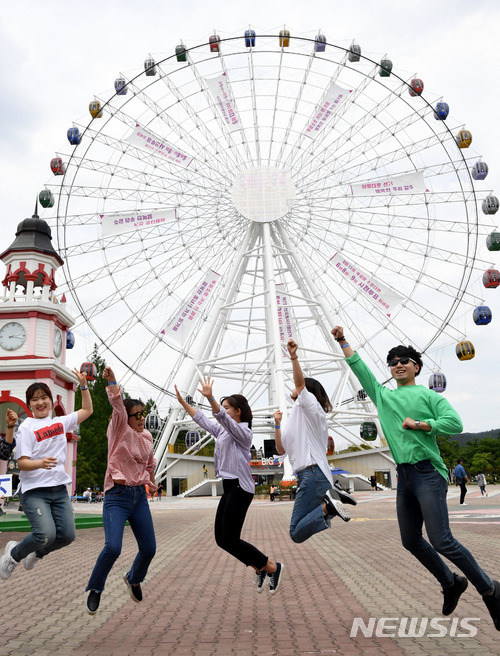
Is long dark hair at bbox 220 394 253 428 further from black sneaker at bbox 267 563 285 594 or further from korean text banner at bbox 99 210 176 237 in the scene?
korean text banner at bbox 99 210 176 237

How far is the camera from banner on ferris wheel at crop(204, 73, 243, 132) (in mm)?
30906

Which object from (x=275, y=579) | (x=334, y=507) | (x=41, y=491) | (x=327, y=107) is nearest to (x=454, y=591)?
(x=334, y=507)

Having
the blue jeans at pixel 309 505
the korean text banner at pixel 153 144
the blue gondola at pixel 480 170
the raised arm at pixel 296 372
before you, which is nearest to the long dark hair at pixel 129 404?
the raised arm at pixel 296 372

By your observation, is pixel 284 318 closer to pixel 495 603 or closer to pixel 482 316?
pixel 482 316

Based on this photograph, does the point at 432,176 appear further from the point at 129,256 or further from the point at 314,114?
the point at 129,256

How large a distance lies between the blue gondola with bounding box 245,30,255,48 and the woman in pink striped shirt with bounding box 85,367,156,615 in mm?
30618

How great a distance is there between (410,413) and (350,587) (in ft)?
9.79

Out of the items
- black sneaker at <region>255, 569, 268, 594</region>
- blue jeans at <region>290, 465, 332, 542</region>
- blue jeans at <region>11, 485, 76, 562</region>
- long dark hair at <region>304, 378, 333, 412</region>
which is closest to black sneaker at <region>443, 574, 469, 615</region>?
blue jeans at <region>290, 465, 332, 542</region>

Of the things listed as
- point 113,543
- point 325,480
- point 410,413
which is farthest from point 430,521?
point 113,543

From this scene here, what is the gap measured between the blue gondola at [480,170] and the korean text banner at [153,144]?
1443 centimetres

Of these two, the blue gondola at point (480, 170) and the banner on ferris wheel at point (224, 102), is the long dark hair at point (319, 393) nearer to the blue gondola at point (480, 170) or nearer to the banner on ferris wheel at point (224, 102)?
the banner on ferris wheel at point (224, 102)

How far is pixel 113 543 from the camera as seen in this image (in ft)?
17.0

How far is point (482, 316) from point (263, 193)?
12.3 m

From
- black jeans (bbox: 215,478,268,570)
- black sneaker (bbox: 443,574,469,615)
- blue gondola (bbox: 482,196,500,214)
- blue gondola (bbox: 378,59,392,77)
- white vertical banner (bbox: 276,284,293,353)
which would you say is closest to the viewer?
black sneaker (bbox: 443,574,469,615)
